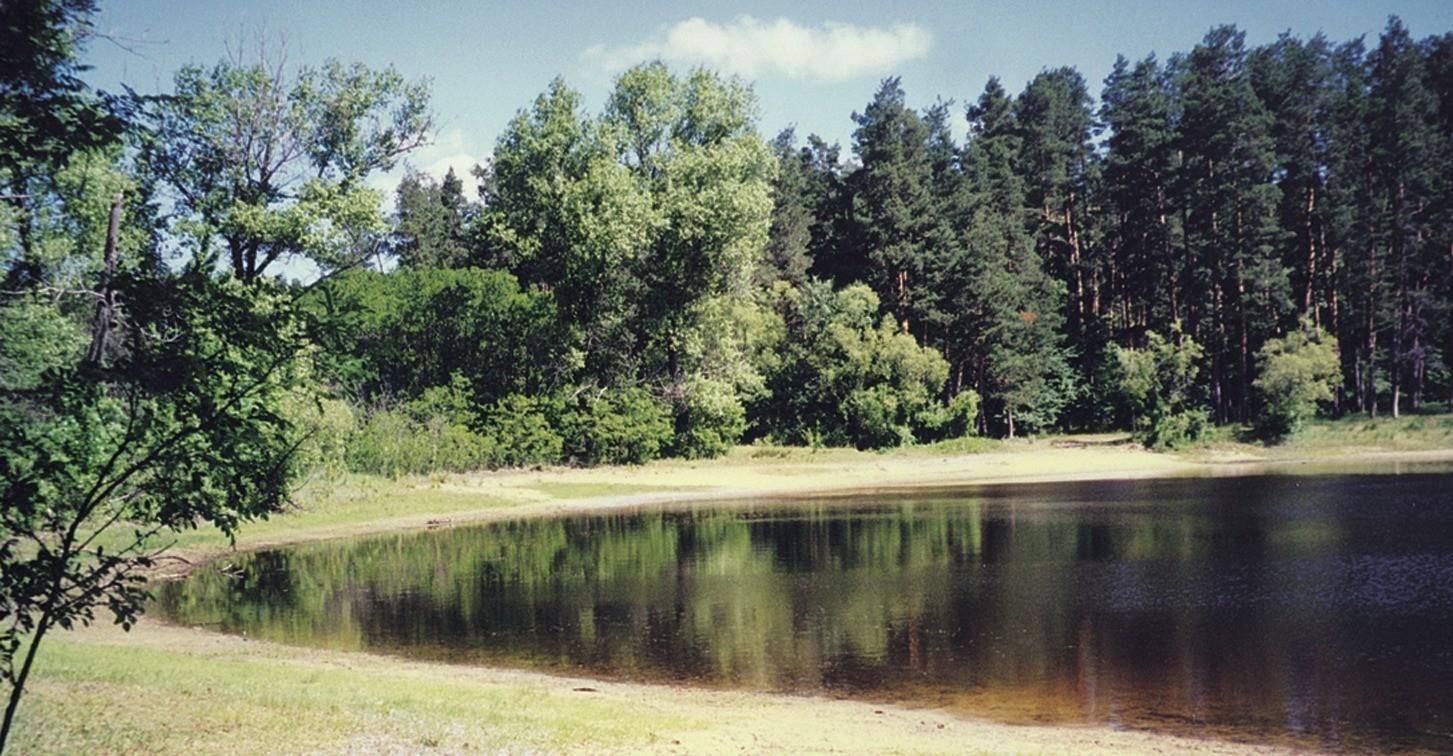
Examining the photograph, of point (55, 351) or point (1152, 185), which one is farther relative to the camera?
point (1152, 185)

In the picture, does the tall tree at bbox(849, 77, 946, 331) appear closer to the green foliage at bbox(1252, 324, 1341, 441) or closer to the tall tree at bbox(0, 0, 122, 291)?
the green foliage at bbox(1252, 324, 1341, 441)

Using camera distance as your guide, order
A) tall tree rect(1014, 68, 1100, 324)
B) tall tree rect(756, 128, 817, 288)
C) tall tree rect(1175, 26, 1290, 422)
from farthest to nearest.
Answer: tall tree rect(1014, 68, 1100, 324), tall tree rect(756, 128, 817, 288), tall tree rect(1175, 26, 1290, 422)

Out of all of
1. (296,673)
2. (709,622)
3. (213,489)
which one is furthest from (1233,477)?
(213,489)

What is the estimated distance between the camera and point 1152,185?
73.0 meters

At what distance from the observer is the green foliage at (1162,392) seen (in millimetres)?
60594

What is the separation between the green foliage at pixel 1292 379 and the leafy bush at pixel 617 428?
114ft

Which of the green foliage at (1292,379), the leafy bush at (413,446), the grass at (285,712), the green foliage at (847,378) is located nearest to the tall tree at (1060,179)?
the green foliage at (1292,379)

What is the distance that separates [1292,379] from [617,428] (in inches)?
1495

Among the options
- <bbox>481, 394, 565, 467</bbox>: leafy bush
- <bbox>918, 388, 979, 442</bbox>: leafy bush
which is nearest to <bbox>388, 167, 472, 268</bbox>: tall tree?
<bbox>481, 394, 565, 467</bbox>: leafy bush

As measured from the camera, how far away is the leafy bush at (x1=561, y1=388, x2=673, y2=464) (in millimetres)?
53781

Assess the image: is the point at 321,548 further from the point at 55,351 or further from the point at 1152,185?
the point at 1152,185

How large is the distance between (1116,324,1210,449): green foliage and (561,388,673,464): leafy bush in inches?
1131

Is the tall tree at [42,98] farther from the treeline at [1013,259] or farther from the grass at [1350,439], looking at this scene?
the grass at [1350,439]

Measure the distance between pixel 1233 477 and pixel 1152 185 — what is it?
105ft
